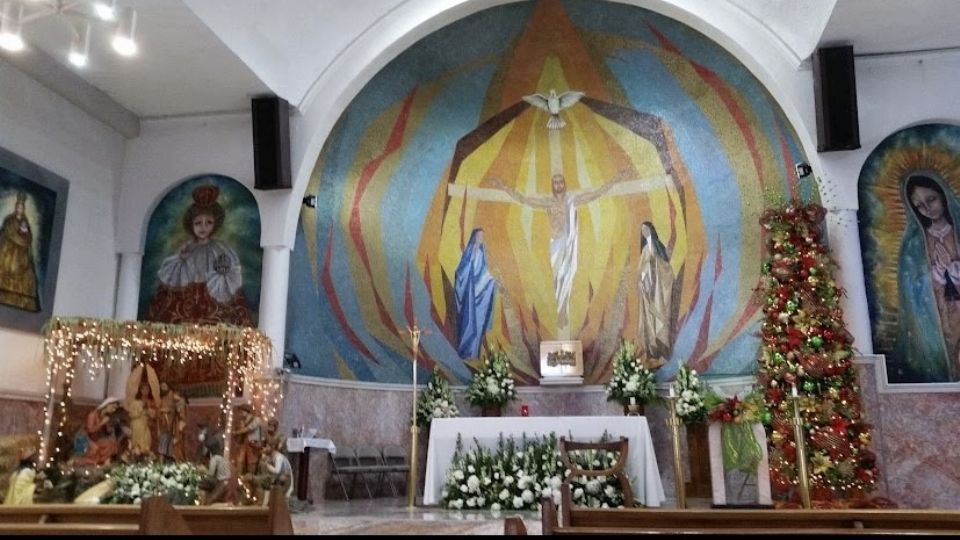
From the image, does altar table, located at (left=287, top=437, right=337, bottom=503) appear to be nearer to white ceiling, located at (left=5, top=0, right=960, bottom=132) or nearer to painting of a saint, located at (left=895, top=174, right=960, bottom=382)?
white ceiling, located at (left=5, top=0, right=960, bottom=132)

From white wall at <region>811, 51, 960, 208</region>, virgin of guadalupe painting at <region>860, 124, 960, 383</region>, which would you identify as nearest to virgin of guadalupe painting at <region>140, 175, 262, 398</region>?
white wall at <region>811, 51, 960, 208</region>

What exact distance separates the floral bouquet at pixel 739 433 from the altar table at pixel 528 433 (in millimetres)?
804

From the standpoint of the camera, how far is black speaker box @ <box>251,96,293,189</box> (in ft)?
31.7

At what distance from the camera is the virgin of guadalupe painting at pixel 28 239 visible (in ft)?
27.4

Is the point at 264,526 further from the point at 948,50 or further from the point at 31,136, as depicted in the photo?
the point at 948,50

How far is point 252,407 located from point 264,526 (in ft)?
18.8

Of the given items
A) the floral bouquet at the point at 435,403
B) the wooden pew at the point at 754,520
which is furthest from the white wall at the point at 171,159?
the wooden pew at the point at 754,520

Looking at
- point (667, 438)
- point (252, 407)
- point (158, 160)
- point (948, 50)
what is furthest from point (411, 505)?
point (948, 50)

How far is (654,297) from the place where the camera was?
11586mm

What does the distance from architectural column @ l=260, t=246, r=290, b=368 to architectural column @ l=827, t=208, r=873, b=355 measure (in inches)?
269

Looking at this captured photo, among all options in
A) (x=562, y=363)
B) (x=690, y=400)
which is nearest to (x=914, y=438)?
(x=690, y=400)

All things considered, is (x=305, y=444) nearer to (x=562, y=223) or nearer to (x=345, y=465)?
(x=345, y=465)

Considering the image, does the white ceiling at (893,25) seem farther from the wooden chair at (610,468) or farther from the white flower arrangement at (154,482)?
the white flower arrangement at (154,482)

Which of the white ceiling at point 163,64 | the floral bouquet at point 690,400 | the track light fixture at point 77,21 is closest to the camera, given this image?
the track light fixture at point 77,21
